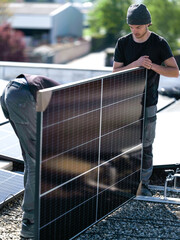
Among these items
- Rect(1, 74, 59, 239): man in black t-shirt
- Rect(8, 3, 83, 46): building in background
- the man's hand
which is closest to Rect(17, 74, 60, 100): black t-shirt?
Rect(1, 74, 59, 239): man in black t-shirt

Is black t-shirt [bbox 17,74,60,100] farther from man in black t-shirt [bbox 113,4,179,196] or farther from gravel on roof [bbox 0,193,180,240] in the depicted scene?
gravel on roof [bbox 0,193,180,240]

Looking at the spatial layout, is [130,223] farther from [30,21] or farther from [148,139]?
[30,21]

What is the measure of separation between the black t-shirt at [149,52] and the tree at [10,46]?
35535mm

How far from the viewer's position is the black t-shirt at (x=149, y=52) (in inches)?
218

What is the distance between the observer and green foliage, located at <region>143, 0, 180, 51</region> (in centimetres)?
4819

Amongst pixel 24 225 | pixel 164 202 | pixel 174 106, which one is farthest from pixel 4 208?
pixel 174 106

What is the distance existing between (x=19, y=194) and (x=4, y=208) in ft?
1.01

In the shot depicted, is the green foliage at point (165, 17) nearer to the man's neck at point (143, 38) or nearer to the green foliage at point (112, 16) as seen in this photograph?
the green foliage at point (112, 16)

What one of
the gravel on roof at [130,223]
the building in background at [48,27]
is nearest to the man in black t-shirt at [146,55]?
the gravel on roof at [130,223]

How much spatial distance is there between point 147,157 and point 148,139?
0.23m

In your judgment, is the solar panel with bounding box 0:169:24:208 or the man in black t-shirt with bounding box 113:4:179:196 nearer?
the man in black t-shirt with bounding box 113:4:179:196

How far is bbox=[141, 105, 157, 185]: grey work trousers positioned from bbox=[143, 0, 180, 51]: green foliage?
42.7 metres

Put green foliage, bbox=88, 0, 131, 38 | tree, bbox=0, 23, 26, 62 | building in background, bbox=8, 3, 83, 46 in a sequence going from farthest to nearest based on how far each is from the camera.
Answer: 1. green foliage, bbox=88, 0, 131, 38
2. building in background, bbox=8, 3, 83, 46
3. tree, bbox=0, 23, 26, 62

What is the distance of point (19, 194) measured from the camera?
5949mm
